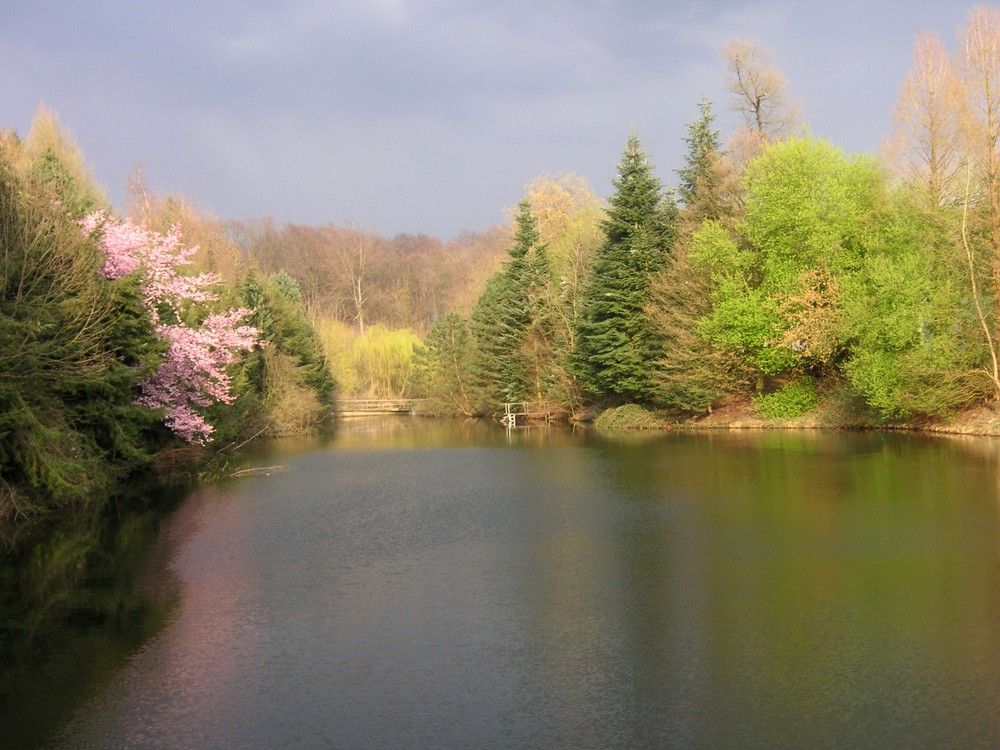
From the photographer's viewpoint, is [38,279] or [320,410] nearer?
[38,279]

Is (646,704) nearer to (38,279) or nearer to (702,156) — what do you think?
(38,279)

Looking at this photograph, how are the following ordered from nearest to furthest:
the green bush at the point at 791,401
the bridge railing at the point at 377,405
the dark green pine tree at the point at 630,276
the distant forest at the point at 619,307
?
the distant forest at the point at 619,307
the green bush at the point at 791,401
the dark green pine tree at the point at 630,276
the bridge railing at the point at 377,405

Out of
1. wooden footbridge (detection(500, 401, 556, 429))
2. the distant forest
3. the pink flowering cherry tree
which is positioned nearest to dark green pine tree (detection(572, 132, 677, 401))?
the distant forest

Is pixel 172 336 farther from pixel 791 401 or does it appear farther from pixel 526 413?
pixel 526 413

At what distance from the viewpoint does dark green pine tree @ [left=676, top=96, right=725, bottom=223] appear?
38916 mm

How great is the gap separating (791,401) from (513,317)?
16126 mm

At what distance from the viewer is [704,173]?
3956 cm

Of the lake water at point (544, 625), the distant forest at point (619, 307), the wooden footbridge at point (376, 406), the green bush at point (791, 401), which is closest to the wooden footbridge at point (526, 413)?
the distant forest at point (619, 307)

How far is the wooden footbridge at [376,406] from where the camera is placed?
6206 cm

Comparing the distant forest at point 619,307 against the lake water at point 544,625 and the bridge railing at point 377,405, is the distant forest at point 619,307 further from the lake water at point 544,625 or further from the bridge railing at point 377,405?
the bridge railing at point 377,405

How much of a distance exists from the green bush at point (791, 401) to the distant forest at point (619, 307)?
0.28 ft

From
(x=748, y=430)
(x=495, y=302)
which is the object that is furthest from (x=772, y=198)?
(x=495, y=302)

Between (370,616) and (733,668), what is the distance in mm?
4015

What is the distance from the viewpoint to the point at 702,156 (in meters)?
39.9
